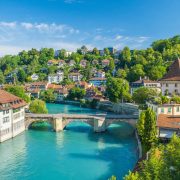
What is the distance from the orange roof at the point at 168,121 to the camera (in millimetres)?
37159

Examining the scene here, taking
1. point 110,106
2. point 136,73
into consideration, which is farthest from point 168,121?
point 136,73

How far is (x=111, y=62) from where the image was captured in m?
152

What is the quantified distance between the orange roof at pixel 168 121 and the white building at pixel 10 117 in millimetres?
24822

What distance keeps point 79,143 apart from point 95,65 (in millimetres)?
120453

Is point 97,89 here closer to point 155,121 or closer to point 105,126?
point 105,126

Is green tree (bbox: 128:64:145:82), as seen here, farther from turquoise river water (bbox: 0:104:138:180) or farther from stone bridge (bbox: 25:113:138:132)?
stone bridge (bbox: 25:113:138:132)

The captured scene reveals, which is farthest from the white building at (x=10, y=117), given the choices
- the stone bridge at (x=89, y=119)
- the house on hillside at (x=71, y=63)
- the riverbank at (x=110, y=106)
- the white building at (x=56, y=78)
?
the house on hillside at (x=71, y=63)

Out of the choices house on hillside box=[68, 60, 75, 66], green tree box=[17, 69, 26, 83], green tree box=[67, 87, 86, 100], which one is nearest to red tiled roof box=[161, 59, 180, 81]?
green tree box=[67, 87, 86, 100]

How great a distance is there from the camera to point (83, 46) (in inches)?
7844

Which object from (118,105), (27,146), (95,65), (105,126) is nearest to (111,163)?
(27,146)

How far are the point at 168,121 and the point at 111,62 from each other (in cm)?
11493

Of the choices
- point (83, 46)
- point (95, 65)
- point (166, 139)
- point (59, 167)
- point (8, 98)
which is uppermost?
point (83, 46)

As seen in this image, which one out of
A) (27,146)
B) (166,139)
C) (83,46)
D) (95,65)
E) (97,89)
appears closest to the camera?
(166,139)

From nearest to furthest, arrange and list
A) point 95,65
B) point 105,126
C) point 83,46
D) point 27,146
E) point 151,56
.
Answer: point 27,146
point 105,126
point 151,56
point 95,65
point 83,46
